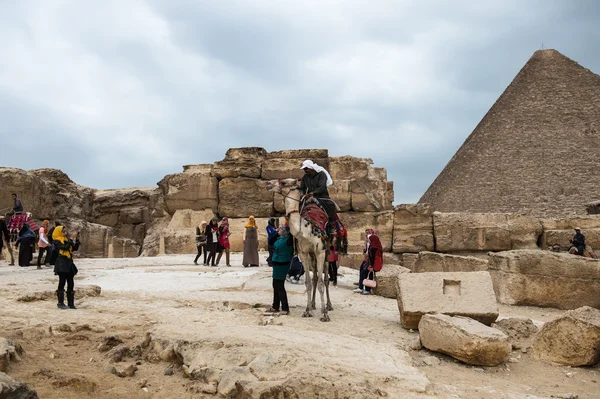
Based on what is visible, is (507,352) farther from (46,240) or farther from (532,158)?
(532,158)

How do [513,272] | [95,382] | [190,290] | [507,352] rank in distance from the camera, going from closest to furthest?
[95,382]
[507,352]
[190,290]
[513,272]

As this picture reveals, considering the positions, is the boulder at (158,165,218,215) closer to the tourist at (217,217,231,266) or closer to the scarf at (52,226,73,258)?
the tourist at (217,217,231,266)

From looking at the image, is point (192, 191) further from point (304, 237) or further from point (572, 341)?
point (572, 341)

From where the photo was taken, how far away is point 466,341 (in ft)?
17.2

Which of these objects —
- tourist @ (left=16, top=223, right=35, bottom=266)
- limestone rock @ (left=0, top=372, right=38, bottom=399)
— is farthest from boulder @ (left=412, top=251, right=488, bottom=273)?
limestone rock @ (left=0, top=372, right=38, bottom=399)

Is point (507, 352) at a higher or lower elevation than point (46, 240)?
lower

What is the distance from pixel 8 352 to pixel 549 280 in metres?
8.42

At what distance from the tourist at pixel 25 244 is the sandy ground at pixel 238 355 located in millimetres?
5075

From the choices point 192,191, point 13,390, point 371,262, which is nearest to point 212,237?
point 192,191

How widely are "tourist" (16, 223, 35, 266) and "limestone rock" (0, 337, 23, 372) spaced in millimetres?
8515

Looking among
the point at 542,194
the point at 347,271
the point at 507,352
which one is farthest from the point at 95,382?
the point at 542,194

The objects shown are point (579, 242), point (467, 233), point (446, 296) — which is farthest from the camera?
point (467, 233)

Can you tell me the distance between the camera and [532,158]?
8981 cm

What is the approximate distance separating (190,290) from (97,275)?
8.67 ft
